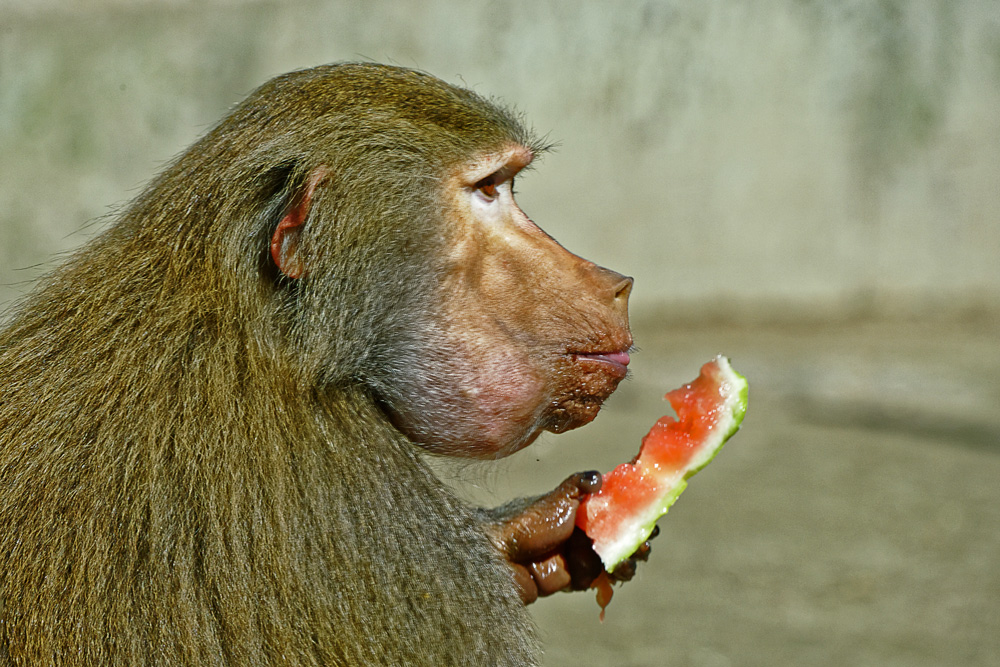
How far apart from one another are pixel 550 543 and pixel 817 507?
325cm

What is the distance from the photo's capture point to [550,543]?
210 centimetres

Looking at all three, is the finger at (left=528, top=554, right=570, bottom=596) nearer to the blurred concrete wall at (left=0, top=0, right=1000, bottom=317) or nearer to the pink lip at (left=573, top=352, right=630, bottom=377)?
the pink lip at (left=573, top=352, right=630, bottom=377)

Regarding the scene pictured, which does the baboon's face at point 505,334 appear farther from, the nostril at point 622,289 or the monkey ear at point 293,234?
the monkey ear at point 293,234

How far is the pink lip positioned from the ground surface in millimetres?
415

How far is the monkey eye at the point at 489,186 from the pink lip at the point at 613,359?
1.20 feet

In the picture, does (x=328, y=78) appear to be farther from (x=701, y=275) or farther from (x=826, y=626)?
(x=701, y=275)

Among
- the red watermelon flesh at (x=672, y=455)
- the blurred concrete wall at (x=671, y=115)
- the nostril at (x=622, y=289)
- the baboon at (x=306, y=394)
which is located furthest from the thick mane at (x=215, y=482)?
the blurred concrete wall at (x=671, y=115)

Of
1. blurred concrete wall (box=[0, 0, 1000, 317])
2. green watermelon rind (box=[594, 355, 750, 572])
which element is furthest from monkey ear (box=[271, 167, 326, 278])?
blurred concrete wall (box=[0, 0, 1000, 317])

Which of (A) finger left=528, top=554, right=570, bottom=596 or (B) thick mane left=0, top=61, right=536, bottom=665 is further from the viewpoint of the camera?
(A) finger left=528, top=554, right=570, bottom=596

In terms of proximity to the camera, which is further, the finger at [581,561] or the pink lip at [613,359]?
the finger at [581,561]

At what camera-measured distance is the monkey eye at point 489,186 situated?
6.76 feet

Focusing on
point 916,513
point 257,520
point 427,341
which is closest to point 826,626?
point 916,513

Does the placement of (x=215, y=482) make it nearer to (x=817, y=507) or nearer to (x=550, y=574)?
(x=550, y=574)

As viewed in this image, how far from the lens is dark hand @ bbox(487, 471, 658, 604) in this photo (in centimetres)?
206
